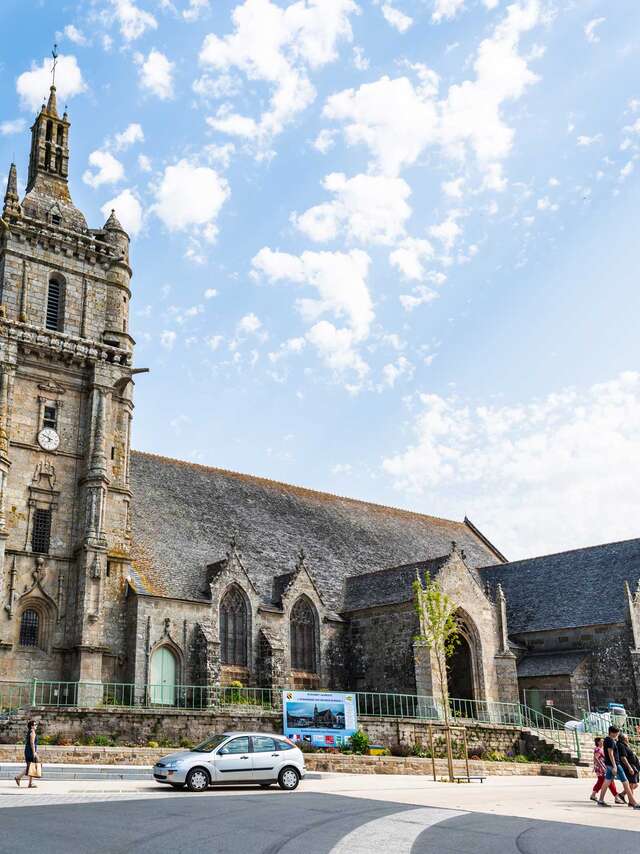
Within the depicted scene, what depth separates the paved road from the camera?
10.9 meters

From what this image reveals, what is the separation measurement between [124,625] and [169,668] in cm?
229

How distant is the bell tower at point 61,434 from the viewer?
29.9 m

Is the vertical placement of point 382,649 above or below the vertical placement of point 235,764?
above

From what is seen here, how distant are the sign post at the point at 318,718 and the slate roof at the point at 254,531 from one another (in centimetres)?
770

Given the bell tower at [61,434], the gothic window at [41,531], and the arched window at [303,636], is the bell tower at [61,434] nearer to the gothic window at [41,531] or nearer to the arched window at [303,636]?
the gothic window at [41,531]

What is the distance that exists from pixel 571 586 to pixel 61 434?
26.3 metres

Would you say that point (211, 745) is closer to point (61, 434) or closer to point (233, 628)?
point (233, 628)

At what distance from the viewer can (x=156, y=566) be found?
110 ft

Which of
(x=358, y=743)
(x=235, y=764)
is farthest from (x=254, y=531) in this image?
(x=235, y=764)

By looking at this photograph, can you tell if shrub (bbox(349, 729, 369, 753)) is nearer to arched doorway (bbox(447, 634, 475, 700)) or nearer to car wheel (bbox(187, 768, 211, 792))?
car wheel (bbox(187, 768, 211, 792))

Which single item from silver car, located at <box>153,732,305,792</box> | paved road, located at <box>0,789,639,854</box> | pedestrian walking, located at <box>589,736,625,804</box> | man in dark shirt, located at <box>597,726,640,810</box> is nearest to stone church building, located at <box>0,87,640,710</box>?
silver car, located at <box>153,732,305,792</box>

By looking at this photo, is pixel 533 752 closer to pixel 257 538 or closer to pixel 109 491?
pixel 257 538

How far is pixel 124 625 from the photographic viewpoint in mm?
31094

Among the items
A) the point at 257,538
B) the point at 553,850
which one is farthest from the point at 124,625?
the point at 553,850
